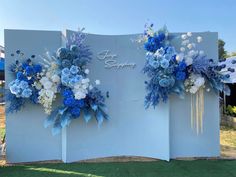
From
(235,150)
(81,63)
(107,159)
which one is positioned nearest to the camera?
(81,63)

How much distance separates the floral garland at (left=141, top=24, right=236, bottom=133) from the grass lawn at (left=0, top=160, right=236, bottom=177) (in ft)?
4.08

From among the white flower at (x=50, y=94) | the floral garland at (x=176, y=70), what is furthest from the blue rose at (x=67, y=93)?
the floral garland at (x=176, y=70)

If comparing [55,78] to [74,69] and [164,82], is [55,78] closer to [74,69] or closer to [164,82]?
[74,69]

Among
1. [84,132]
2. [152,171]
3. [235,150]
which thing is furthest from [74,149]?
[235,150]

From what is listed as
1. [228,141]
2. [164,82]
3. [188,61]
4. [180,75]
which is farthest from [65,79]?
[228,141]

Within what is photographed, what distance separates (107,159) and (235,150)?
334 cm

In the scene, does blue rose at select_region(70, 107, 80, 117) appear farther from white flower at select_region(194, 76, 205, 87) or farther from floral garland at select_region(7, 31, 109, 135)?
white flower at select_region(194, 76, 205, 87)

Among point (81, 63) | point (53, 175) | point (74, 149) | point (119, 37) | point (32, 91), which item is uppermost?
point (119, 37)

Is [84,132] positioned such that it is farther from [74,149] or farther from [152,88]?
[152,88]

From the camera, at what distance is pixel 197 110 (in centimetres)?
569

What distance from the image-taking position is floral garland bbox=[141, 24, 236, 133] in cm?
528

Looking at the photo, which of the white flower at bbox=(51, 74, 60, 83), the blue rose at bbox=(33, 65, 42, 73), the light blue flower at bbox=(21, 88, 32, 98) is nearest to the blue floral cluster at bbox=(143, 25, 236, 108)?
the white flower at bbox=(51, 74, 60, 83)

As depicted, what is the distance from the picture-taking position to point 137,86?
575 cm

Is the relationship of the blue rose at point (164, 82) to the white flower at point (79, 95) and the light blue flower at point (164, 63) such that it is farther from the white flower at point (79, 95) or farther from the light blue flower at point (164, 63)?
the white flower at point (79, 95)
